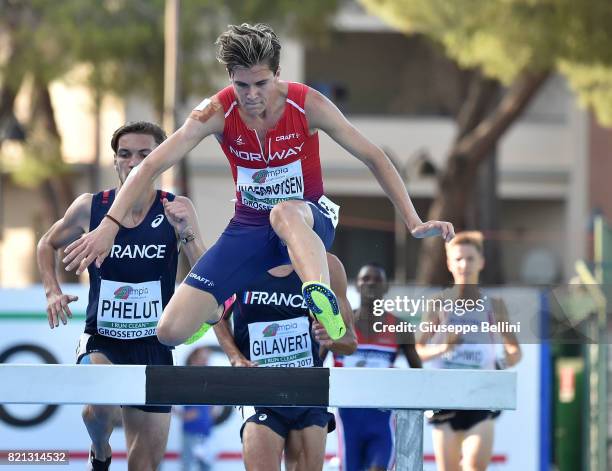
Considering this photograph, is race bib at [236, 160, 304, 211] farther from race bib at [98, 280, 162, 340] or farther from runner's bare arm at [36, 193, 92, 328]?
runner's bare arm at [36, 193, 92, 328]

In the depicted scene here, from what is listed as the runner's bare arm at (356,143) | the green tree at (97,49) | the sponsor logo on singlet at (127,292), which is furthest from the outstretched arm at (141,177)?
the green tree at (97,49)

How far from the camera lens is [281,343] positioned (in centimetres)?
588

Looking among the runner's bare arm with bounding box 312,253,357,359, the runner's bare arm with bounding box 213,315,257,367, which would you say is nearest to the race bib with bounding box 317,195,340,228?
the runner's bare arm with bounding box 312,253,357,359

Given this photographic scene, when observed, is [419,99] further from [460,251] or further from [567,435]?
[460,251]

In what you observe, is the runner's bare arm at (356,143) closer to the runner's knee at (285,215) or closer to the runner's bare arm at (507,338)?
the runner's knee at (285,215)

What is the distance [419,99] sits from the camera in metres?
31.8

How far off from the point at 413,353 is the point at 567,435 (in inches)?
137

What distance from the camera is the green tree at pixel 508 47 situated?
57.3 ft

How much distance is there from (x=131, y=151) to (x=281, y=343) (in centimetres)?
112

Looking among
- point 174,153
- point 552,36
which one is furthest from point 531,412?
point 552,36

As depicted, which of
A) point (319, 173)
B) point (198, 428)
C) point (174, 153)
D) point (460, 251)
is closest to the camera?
point (174, 153)

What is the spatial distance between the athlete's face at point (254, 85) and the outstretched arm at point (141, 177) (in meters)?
0.20

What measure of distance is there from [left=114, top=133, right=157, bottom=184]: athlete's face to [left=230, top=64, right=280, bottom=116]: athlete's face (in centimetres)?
83

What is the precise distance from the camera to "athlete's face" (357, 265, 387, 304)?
649 cm
